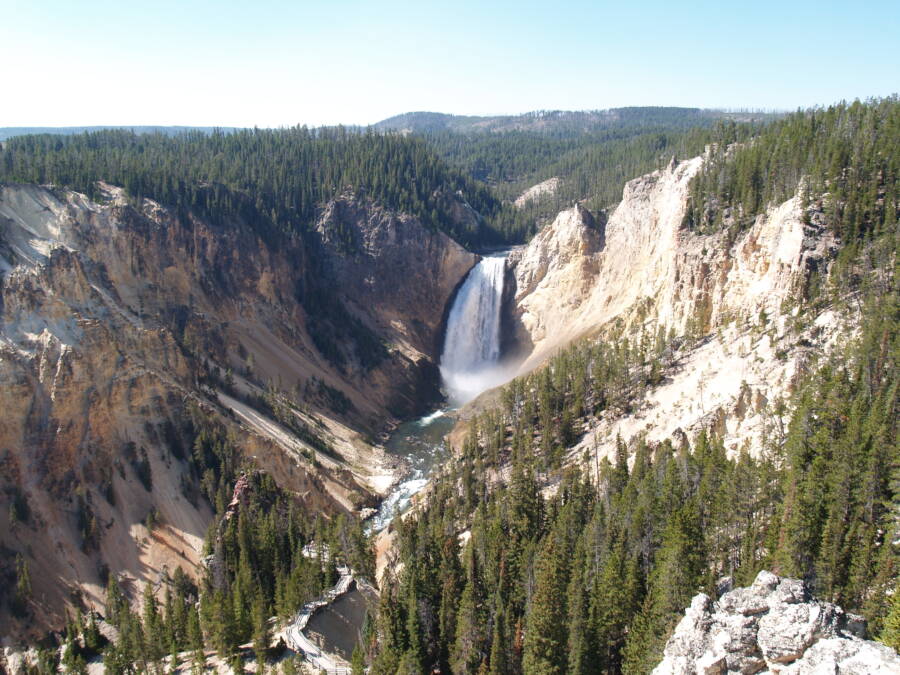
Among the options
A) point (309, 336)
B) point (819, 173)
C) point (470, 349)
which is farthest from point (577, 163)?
point (819, 173)

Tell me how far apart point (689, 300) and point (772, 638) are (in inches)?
1909

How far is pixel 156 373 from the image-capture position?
190ft

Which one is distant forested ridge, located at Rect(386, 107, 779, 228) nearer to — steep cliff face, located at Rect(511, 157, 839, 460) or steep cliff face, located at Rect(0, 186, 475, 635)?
steep cliff face, located at Rect(511, 157, 839, 460)

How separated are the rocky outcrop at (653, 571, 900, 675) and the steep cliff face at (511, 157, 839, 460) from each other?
995 inches

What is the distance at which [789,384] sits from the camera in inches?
1796

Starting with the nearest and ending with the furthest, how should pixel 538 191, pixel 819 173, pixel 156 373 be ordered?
pixel 819 173, pixel 156 373, pixel 538 191

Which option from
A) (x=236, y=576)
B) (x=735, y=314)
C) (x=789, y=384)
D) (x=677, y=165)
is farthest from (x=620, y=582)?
(x=677, y=165)

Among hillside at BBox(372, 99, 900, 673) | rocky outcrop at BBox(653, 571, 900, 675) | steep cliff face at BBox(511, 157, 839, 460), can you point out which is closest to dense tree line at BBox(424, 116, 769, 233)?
steep cliff face at BBox(511, 157, 839, 460)

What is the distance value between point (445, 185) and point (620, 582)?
97.7 meters

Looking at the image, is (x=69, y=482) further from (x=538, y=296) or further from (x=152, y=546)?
(x=538, y=296)

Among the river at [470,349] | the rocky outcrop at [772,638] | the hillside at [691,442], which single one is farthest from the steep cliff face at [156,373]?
the rocky outcrop at [772,638]

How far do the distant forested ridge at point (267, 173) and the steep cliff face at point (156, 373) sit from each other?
5.06 meters

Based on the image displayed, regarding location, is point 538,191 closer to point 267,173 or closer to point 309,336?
point 267,173

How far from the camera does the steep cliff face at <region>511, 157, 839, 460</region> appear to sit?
48250 mm
